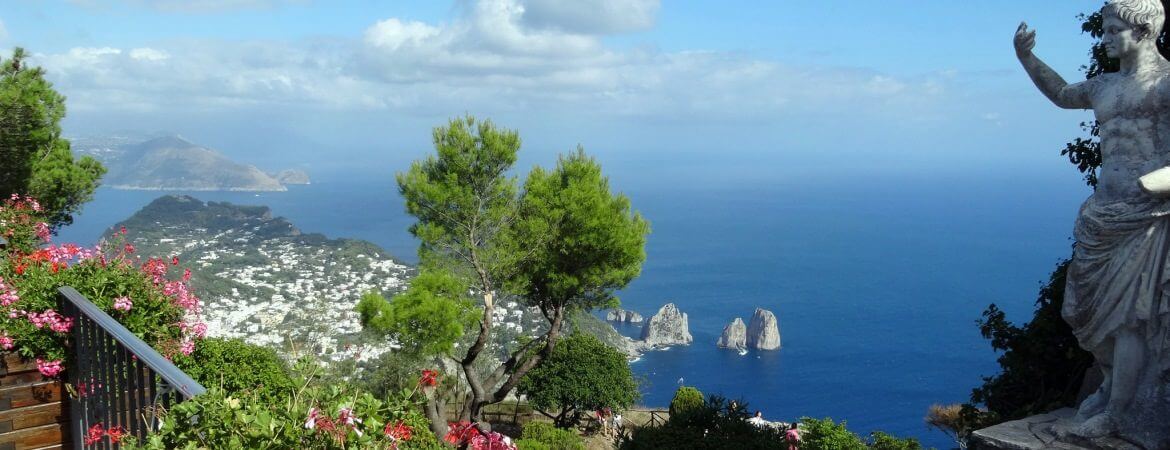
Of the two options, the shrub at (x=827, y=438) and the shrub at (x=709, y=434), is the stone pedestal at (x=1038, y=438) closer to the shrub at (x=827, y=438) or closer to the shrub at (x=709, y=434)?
the shrub at (x=709, y=434)

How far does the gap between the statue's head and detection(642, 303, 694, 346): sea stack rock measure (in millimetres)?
51872

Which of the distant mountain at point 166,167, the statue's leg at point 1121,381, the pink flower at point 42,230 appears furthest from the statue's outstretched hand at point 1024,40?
the distant mountain at point 166,167

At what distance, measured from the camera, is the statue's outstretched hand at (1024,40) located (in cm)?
421

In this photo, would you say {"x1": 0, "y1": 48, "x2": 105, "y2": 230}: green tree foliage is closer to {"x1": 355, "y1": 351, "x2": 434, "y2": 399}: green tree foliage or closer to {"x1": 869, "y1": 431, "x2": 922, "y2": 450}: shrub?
{"x1": 355, "y1": 351, "x2": 434, "y2": 399}: green tree foliage

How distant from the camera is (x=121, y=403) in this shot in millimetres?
3127

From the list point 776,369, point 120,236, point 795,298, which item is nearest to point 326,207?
point 795,298

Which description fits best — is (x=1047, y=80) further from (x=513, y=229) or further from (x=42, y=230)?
(x=513, y=229)

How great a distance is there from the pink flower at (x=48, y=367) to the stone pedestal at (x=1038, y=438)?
5.08m

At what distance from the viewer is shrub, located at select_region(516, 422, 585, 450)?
11.0 m

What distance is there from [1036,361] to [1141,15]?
4.30 metres

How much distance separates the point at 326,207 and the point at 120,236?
131893 millimetres

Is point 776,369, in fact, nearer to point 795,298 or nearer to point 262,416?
point 795,298

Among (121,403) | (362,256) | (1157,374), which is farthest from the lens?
(362,256)

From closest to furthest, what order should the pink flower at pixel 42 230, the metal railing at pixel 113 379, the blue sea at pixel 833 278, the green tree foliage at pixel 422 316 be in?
the metal railing at pixel 113 379
the pink flower at pixel 42 230
the green tree foliage at pixel 422 316
the blue sea at pixel 833 278
